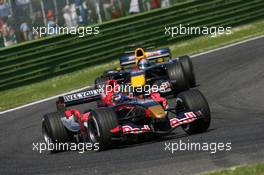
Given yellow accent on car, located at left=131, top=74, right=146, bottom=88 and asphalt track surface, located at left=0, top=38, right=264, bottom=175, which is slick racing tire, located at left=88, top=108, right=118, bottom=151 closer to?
asphalt track surface, located at left=0, top=38, right=264, bottom=175

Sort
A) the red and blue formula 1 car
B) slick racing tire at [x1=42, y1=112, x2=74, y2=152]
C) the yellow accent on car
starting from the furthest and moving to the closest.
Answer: the yellow accent on car → slick racing tire at [x1=42, y1=112, x2=74, y2=152] → the red and blue formula 1 car

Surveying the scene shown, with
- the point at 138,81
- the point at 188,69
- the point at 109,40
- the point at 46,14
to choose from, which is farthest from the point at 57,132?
the point at 109,40

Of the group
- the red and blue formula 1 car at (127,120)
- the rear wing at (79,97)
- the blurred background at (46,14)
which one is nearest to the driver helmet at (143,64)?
the rear wing at (79,97)

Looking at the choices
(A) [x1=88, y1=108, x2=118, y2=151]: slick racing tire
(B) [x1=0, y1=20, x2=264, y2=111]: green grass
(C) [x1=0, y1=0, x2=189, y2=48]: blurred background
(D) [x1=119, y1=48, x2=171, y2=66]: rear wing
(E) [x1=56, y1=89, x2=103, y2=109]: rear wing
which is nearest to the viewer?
(A) [x1=88, y1=108, x2=118, y2=151]: slick racing tire

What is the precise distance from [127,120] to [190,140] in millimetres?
1483

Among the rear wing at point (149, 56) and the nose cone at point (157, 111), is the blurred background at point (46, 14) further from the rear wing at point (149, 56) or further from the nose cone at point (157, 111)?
the nose cone at point (157, 111)

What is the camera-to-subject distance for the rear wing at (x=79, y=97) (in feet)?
44.2

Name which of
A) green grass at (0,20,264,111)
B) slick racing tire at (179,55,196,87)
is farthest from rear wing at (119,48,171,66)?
green grass at (0,20,264,111)

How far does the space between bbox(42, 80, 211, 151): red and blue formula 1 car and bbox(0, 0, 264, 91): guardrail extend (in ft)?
37.2

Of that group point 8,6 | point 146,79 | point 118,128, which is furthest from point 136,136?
point 8,6

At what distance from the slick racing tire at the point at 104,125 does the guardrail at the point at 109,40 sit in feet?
42.2

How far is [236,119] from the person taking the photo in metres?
13.5

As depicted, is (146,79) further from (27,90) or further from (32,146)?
(27,90)

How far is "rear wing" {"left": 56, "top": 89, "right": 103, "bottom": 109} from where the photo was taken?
44.2 feet
